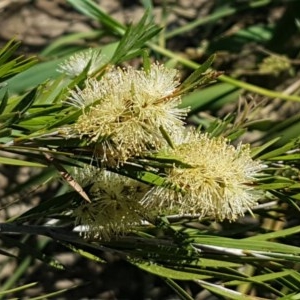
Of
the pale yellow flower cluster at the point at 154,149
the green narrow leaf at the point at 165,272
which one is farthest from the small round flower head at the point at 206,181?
the green narrow leaf at the point at 165,272

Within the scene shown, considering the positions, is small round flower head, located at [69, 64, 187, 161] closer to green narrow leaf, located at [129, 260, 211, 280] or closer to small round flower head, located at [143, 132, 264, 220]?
small round flower head, located at [143, 132, 264, 220]

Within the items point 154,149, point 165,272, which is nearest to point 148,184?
point 154,149

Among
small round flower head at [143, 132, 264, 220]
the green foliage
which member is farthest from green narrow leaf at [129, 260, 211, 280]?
small round flower head at [143, 132, 264, 220]

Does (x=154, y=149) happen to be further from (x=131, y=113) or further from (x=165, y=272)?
(x=165, y=272)

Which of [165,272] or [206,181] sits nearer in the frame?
[206,181]

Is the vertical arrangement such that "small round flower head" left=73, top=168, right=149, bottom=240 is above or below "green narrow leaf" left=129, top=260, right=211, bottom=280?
above

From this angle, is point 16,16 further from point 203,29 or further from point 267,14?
point 267,14

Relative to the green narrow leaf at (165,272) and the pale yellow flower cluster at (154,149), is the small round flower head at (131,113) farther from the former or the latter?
the green narrow leaf at (165,272)
